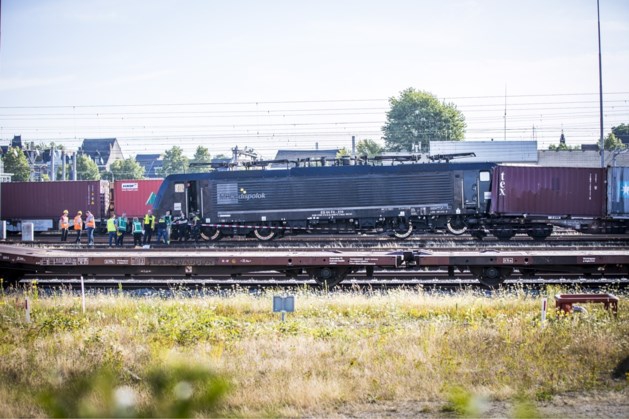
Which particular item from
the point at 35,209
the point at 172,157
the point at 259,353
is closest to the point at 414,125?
the point at 172,157

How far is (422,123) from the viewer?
7775 cm

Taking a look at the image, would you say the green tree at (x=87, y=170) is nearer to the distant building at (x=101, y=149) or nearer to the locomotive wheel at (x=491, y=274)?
the distant building at (x=101, y=149)

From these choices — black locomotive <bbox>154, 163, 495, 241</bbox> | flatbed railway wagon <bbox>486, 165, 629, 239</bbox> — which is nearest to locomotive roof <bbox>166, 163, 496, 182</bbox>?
black locomotive <bbox>154, 163, 495, 241</bbox>

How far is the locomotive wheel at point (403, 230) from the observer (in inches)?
1128

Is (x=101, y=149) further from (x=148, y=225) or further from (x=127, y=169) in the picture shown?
(x=148, y=225)

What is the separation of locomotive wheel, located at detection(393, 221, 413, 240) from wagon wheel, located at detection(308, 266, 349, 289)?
44.5 feet

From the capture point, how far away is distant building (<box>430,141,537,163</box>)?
54031 mm

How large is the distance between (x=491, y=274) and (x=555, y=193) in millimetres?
13195

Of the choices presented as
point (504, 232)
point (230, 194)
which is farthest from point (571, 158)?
point (230, 194)

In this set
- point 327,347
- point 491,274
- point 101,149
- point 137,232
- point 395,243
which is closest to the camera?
point 327,347

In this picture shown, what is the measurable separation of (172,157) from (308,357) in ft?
242

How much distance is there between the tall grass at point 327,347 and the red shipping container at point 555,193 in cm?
1374

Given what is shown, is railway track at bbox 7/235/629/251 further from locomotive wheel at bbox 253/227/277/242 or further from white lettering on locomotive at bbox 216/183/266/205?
white lettering on locomotive at bbox 216/183/266/205

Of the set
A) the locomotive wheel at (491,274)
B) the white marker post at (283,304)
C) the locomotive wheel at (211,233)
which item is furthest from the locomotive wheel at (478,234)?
the white marker post at (283,304)
